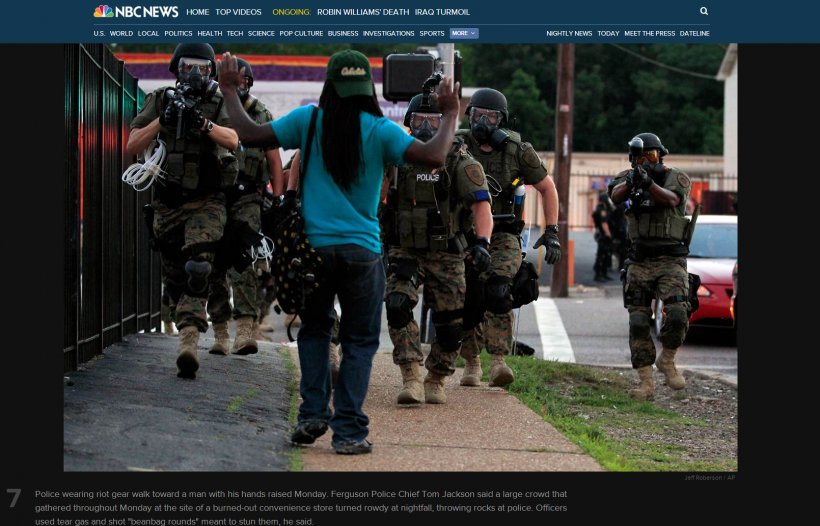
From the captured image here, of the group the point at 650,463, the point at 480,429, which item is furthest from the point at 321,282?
the point at 650,463

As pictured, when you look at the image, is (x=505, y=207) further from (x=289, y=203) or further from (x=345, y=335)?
(x=345, y=335)

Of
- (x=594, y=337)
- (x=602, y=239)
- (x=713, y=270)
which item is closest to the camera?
(x=713, y=270)

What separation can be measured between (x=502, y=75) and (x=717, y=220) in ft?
144

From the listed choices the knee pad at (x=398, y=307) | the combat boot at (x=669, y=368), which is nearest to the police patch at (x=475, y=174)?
the knee pad at (x=398, y=307)

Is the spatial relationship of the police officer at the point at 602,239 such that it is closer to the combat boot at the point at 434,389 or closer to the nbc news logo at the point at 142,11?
the combat boot at the point at 434,389

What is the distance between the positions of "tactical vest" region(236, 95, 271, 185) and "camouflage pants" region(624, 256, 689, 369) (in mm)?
3080

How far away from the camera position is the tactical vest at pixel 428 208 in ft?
28.1

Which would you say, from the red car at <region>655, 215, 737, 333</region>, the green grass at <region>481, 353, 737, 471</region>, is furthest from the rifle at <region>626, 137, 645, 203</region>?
the red car at <region>655, 215, 737, 333</region>

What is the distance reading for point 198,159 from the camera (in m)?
8.62

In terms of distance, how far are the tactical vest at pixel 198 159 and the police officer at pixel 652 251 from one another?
3514 mm

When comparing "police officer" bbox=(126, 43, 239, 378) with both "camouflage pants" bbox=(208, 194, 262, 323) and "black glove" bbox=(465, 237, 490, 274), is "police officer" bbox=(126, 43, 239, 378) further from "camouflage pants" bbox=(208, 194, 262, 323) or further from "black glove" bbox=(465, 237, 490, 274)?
"black glove" bbox=(465, 237, 490, 274)

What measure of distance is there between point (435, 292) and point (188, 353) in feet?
5.31

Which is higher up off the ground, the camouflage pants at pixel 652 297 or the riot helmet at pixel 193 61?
the riot helmet at pixel 193 61

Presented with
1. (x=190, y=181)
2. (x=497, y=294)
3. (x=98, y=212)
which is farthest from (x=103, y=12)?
(x=497, y=294)
